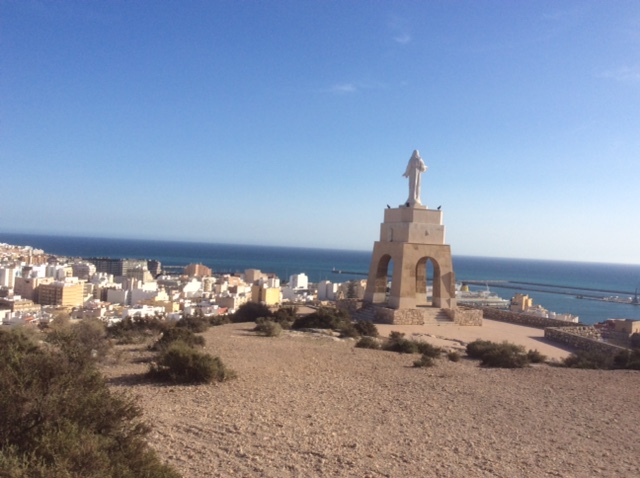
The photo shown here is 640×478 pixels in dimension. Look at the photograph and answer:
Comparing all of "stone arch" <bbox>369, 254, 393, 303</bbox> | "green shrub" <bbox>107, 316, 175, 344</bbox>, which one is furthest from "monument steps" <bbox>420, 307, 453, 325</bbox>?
"green shrub" <bbox>107, 316, 175, 344</bbox>

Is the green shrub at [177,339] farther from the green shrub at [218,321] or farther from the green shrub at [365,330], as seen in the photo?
the green shrub at [365,330]

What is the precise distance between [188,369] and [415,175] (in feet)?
38.9

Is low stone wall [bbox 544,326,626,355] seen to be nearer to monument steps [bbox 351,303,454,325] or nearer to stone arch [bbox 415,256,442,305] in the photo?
monument steps [bbox 351,303,454,325]

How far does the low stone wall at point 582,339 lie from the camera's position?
1242 cm

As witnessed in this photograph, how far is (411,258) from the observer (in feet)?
53.7

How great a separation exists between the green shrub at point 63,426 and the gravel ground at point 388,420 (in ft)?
2.57

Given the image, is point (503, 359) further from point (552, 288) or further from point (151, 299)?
point (552, 288)

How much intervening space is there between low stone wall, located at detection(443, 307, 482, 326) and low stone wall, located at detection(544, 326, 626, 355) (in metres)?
2.02

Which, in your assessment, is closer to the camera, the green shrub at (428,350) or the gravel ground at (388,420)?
the gravel ground at (388,420)

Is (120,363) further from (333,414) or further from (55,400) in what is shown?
(55,400)

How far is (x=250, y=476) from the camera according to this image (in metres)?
3.97

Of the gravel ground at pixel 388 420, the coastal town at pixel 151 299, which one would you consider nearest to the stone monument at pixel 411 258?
the coastal town at pixel 151 299

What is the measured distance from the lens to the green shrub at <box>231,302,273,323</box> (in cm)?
1541

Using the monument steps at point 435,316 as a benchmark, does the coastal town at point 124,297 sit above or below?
below
